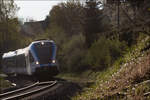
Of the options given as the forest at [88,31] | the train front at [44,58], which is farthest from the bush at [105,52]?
the train front at [44,58]

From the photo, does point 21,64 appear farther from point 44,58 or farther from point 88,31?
point 88,31

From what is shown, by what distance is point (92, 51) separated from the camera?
29.5 m

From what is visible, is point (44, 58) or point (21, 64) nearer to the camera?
point (44, 58)

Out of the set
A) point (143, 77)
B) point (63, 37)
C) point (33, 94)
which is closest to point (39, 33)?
point (63, 37)

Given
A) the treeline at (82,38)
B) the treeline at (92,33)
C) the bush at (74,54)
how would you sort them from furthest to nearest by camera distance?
the bush at (74,54), the treeline at (82,38), the treeline at (92,33)

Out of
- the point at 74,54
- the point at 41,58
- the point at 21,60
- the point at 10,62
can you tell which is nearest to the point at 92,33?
the point at 74,54

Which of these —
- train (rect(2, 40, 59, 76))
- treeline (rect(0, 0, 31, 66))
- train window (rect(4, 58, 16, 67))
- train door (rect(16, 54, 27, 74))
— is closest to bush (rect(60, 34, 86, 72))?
treeline (rect(0, 0, 31, 66))

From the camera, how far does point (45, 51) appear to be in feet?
76.0

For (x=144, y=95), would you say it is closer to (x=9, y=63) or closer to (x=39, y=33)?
(x=9, y=63)

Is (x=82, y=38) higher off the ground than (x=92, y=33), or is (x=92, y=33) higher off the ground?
(x=92, y=33)

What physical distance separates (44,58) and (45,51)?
1.78 ft

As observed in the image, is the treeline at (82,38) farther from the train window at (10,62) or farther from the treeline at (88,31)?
the train window at (10,62)

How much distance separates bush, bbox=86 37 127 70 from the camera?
24.4 metres

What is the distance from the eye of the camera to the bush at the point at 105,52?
24406 millimetres
